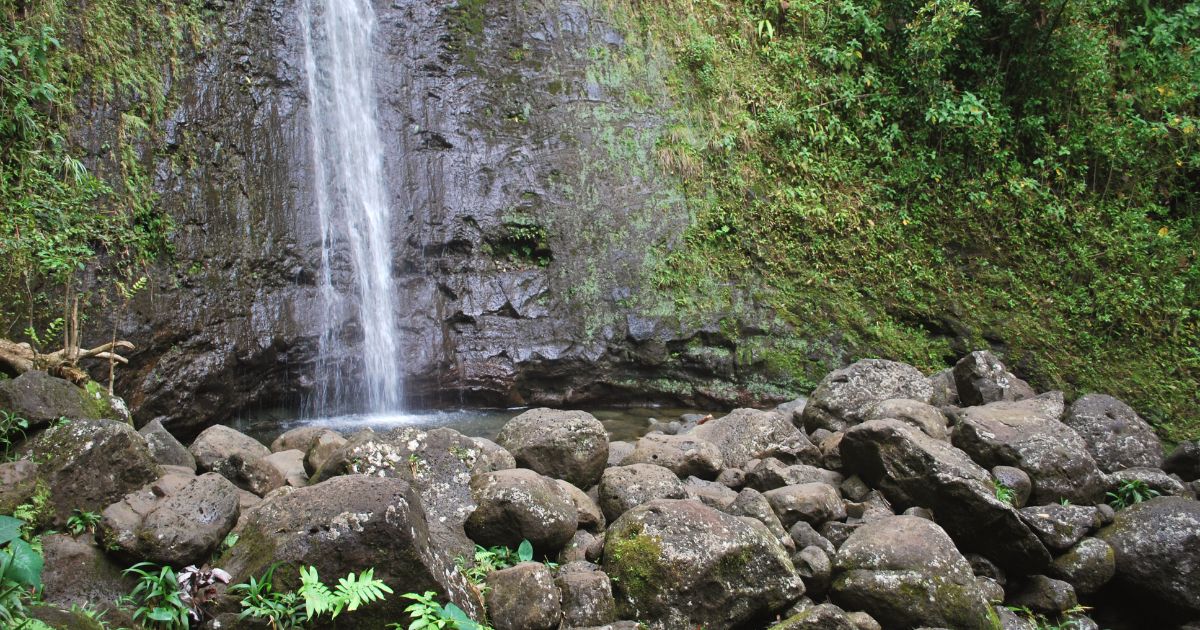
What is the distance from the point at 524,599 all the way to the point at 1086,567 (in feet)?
11.0

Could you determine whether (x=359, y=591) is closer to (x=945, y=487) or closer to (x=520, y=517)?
(x=520, y=517)

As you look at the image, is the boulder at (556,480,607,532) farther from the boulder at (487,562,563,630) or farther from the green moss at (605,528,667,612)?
the boulder at (487,562,563,630)

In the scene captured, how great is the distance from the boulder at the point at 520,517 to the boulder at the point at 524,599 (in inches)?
16.0

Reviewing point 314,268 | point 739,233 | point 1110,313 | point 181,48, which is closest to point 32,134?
point 181,48

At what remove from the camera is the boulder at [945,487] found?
177 inches

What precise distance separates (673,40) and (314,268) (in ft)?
19.0

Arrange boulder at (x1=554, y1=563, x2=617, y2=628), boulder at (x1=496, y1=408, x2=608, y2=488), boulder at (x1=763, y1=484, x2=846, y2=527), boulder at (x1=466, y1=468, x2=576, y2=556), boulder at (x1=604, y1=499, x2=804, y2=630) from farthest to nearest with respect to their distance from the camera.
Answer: boulder at (x1=496, y1=408, x2=608, y2=488)
boulder at (x1=763, y1=484, x2=846, y2=527)
boulder at (x1=466, y1=468, x2=576, y2=556)
boulder at (x1=604, y1=499, x2=804, y2=630)
boulder at (x1=554, y1=563, x2=617, y2=628)

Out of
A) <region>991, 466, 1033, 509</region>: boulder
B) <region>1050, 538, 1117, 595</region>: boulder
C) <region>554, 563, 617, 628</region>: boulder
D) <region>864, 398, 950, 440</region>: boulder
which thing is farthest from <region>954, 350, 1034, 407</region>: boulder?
<region>554, 563, 617, 628</region>: boulder

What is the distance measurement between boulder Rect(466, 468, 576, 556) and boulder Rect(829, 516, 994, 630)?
1.43 metres

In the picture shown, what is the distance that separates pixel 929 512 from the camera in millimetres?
4727

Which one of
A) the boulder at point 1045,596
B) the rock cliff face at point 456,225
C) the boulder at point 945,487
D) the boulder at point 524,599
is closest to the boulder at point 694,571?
the boulder at point 524,599

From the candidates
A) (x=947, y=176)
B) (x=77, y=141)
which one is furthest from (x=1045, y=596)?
(x=77, y=141)

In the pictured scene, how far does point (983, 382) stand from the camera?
22.4 feet

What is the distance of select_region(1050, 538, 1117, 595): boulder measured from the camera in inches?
179
